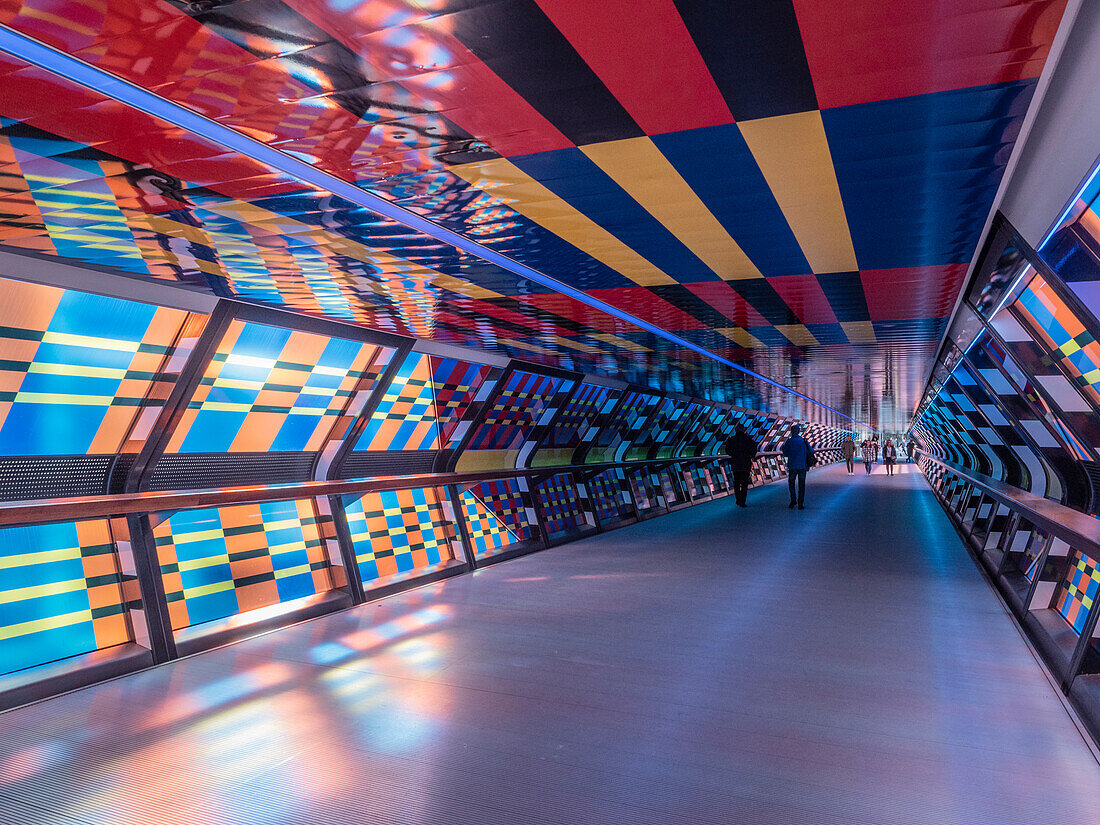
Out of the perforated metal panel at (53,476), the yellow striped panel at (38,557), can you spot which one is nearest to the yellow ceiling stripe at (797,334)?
the perforated metal panel at (53,476)

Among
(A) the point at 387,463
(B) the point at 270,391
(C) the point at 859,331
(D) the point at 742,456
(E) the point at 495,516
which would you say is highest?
(C) the point at 859,331

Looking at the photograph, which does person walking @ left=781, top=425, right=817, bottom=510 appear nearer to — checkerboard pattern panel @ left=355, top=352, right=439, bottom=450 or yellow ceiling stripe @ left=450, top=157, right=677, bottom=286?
checkerboard pattern panel @ left=355, top=352, right=439, bottom=450

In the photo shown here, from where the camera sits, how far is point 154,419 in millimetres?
5078

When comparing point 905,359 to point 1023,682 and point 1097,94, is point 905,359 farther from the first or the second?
point 1097,94

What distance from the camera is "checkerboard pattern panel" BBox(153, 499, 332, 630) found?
17.6 feet

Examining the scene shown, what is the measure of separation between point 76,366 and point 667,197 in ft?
12.9

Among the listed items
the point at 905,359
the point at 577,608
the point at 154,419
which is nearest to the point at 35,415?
the point at 154,419

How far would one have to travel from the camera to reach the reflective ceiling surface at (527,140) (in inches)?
72.2

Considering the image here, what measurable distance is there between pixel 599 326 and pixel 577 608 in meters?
2.43

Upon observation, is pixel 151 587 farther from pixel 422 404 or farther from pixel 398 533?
pixel 422 404

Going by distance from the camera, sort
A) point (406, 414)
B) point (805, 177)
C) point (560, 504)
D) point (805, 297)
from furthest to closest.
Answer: point (560, 504), point (406, 414), point (805, 297), point (805, 177)

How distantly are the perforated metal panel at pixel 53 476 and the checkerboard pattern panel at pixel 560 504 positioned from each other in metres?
5.60

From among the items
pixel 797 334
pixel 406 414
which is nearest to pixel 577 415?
pixel 406 414

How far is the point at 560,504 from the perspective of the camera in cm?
1045
